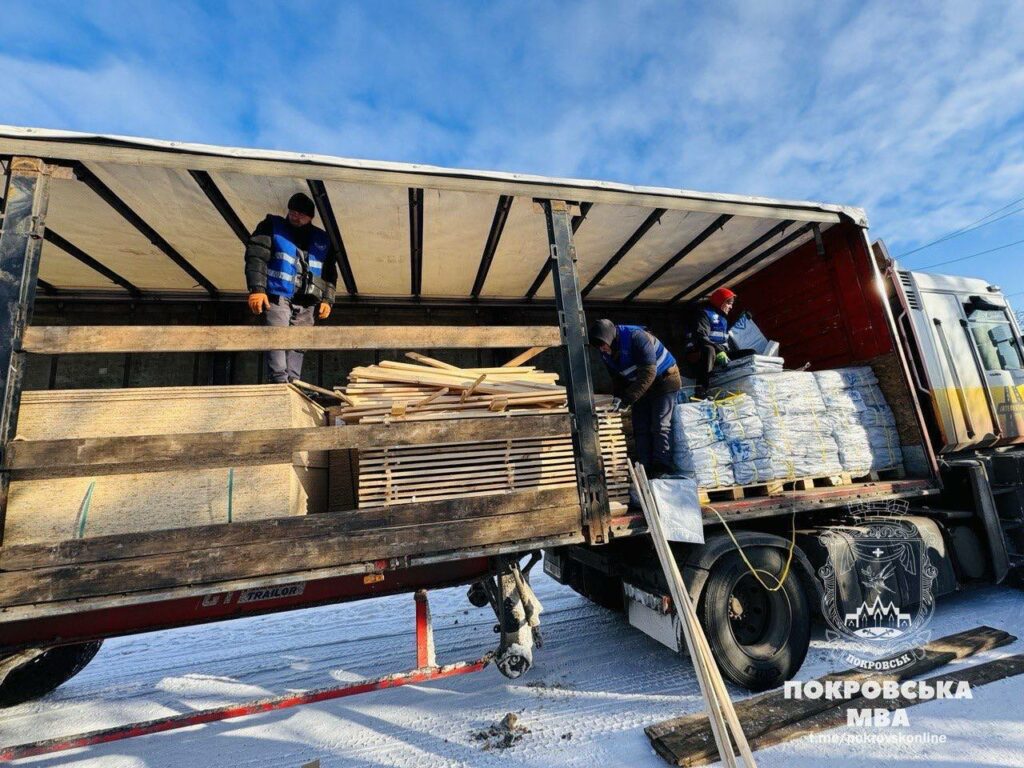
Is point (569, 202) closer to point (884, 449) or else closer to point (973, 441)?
point (884, 449)

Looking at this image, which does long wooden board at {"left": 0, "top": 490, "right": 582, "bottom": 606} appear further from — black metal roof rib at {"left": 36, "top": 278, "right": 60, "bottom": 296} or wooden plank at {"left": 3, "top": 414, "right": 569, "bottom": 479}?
black metal roof rib at {"left": 36, "top": 278, "right": 60, "bottom": 296}

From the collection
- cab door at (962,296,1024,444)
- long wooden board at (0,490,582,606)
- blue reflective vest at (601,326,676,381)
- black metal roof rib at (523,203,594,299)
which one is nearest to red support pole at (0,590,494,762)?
long wooden board at (0,490,582,606)

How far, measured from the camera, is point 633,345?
14.6 feet

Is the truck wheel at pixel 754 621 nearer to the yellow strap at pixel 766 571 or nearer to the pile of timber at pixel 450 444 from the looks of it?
the yellow strap at pixel 766 571

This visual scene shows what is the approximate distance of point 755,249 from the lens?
19.0ft

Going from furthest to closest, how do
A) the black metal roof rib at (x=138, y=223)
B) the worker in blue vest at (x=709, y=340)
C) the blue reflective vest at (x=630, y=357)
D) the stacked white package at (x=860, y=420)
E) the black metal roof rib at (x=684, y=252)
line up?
the worker in blue vest at (x=709, y=340) → the black metal roof rib at (x=684, y=252) → the stacked white package at (x=860, y=420) → the blue reflective vest at (x=630, y=357) → the black metal roof rib at (x=138, y=223)

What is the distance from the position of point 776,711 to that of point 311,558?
346cm

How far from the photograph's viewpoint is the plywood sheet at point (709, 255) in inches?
203

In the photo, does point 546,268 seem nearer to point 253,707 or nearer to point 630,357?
point 630,357

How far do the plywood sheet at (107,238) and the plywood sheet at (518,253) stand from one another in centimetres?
365

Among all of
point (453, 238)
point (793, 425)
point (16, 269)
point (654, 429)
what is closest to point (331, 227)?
point (453, 238)

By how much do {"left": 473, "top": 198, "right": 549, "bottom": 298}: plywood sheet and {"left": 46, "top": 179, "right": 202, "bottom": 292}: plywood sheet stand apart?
3.65 meters

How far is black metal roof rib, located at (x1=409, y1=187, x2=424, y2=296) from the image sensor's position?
4.23m

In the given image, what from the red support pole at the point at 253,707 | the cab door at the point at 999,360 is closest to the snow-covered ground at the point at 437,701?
the red support pole at the point at 253,707
